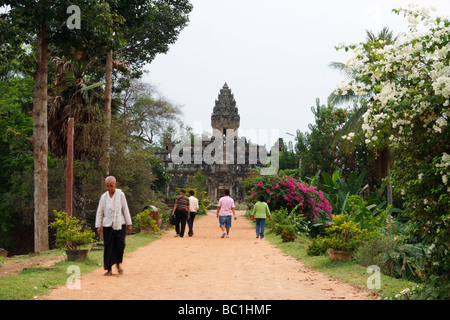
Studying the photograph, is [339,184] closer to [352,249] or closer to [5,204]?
[352,249]

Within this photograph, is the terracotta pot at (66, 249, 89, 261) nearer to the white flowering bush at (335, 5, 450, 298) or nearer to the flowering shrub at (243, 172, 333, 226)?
the white flowering bush at (335, 5, 450, 298)

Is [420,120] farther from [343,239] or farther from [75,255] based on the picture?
[75,255]

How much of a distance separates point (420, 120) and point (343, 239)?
205 inches

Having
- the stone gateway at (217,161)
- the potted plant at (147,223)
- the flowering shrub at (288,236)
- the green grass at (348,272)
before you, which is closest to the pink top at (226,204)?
the flowering shrub at (288,236)

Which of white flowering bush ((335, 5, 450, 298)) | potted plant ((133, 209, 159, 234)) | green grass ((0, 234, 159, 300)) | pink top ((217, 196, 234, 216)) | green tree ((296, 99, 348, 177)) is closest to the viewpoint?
white flowering bush ((335, 5, 450, 298))

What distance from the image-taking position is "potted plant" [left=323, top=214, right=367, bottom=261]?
1020 centimetres

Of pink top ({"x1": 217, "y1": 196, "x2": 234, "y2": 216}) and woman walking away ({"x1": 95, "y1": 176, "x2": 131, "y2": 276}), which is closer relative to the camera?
woman walking away ({"x1": 95, "y1": 176, "x2": 131, "y2": 276})

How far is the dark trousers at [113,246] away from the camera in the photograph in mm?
8562

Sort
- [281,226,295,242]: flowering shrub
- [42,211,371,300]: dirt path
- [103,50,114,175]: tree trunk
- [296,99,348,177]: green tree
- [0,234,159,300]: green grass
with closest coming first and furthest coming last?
[0,234,159,300]: green grass < [42,211,371,300]: dirt path < [281,226,295,242]: flowering shrub < [103,50,114,175]: tree trunk < [296,99,348,177]: green tree

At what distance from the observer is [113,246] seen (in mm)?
8602

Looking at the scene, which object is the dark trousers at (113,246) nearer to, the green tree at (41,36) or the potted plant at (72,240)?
the potted plant at (72,240)

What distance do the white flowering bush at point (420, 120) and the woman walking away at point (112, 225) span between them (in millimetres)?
4497

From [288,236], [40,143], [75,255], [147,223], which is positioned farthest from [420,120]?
[147,223]

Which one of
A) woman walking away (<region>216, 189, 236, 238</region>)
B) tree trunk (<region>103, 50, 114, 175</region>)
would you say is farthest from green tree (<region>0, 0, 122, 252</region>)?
woman walking away (<region>216, 189, 236, 238</region>)
